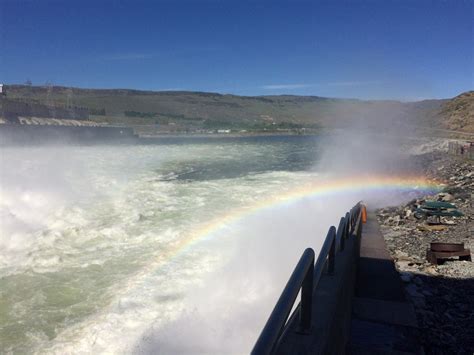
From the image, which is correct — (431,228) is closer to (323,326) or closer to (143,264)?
(143,264)

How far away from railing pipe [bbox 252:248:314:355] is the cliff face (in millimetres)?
70049

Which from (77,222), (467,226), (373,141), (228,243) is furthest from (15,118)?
(467,226)

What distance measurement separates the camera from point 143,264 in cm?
975

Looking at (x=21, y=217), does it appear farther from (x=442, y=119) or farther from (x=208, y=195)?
(x=442, y=119)

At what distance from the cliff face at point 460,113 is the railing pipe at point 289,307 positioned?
7005cm

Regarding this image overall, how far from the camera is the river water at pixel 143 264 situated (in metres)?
6.57

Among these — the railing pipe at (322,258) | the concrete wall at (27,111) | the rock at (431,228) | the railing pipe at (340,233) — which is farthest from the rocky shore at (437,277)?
the concrete wall at (27,111)

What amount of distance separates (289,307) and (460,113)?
80.0 m

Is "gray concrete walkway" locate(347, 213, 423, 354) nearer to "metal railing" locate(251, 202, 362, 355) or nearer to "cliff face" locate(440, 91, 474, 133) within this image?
"metal railing" locate(251, 202, 362, 355)

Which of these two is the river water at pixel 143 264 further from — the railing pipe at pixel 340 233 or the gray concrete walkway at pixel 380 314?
the railing pipe at pixel 340 233

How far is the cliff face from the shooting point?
219ft

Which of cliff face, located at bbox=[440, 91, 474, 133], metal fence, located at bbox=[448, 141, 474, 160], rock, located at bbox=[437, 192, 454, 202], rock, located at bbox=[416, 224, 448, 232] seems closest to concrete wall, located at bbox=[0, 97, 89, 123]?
metal fence, located at bbox=[448, 141, 474, 160]

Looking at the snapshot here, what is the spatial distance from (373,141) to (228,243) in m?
37.0

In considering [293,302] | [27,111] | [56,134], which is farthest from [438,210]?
[27,111]
